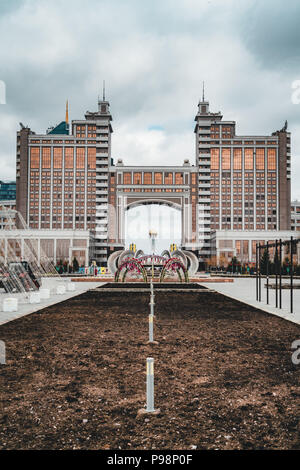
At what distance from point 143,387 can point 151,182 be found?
108 meters

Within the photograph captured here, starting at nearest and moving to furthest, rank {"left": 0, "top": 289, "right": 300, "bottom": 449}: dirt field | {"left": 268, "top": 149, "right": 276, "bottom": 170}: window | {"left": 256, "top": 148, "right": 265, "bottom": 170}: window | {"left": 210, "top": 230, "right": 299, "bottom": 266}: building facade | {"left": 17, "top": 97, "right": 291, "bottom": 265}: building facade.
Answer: {"left": 0, "top": 289, "right": 300, "bottom": 449}: dirt field, {"left": 210, "top": 230, "right": 299, "bottom": 266}: building facade, {"left": 17, "top": 97, "right": 291, "bottom": 265}: building facade, {"left": 268, "top": 149, "right": 276, "bottom": 170}: window, {"left": 256, "top": 148, "right": 265, "bottom": 170}: window

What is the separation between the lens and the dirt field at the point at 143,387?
4.33m

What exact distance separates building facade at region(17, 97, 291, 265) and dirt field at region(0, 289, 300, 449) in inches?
3946

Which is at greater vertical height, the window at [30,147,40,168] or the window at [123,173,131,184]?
the window at [30,147,40,168]

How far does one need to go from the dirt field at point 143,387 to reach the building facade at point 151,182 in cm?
10022

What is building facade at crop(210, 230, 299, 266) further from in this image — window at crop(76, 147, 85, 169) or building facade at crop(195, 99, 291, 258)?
window at crop(76, 147, 85, 169)

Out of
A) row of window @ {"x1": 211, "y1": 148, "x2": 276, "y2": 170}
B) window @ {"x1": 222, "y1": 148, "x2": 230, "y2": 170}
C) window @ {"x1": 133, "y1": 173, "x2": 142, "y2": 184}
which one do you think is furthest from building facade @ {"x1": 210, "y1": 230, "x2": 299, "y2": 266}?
window @ {"x1": 133, "y1": 173, "x2": 142, "y2": 184}

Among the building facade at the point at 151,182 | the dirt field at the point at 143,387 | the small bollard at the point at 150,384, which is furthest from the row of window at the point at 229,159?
the small bollard at the point at 150,384

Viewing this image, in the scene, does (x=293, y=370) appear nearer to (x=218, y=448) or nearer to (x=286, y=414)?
(x=286, y=414)

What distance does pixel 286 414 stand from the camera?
5000mm

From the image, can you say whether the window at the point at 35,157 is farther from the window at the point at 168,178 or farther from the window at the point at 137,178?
the window at the point at 168,178

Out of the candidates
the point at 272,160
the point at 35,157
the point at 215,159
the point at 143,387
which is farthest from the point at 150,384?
the point at 35,157

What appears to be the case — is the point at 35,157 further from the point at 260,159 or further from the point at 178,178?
the point at 260,159

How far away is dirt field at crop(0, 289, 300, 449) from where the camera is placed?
14.2ft
